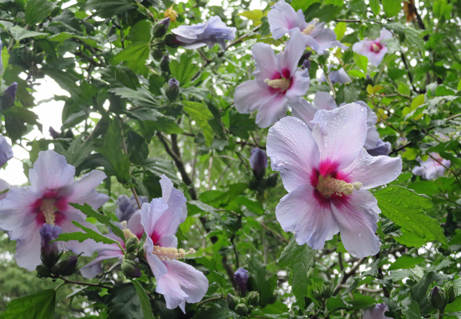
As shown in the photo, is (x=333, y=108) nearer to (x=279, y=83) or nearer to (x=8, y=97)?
(x=279, y=83)

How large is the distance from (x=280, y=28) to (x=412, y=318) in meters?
0.84

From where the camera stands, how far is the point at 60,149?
39.1 inches

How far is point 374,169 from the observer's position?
791mm

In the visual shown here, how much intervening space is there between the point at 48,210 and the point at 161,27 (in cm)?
57

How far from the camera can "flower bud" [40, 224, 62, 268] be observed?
82 cm

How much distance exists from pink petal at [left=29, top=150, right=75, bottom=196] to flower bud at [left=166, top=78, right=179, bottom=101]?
39cm

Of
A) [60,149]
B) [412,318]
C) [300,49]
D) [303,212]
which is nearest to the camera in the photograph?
[303,212]

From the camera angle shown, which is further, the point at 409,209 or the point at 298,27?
the point at 298,27

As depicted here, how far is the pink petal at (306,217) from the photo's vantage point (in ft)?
2.40

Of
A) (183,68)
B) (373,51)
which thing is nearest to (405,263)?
(183,68)

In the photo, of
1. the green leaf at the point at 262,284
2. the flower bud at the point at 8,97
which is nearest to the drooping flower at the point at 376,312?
the green leaf at the point at 262,284

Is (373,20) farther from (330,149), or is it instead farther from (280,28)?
(330,149)

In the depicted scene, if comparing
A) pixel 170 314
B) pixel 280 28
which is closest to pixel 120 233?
pixel 170 314

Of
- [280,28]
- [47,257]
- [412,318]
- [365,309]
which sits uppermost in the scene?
[280,28]
